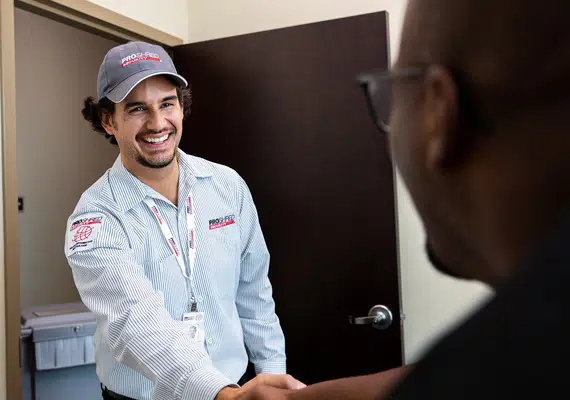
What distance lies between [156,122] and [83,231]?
0.37m

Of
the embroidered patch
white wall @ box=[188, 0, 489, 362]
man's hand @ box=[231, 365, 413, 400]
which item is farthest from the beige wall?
man's hand @ box=[231, 365, 413, 400]

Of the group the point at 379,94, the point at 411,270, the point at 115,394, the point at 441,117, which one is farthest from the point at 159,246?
the point at 441,117

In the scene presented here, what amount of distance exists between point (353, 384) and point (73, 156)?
10.5 feet

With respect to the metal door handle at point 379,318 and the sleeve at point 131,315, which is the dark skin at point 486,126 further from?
the metal door handle at point 379,318

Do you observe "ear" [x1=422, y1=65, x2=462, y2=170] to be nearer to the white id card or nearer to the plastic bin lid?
the white id card

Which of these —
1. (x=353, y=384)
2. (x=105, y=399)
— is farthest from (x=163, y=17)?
(x=353, y=384)

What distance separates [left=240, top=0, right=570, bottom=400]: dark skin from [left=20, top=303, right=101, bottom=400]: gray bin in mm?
2223

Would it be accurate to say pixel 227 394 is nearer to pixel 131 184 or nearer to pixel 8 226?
pixel 131 184

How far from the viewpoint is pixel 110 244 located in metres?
1.56

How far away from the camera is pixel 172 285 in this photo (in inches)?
65.9

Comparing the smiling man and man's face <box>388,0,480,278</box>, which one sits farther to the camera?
the smiling man

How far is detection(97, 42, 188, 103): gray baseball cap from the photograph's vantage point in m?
1.73

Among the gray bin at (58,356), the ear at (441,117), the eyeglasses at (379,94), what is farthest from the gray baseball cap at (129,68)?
the ear at (441,117)

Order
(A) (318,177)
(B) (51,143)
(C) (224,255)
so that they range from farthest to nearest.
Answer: (B) (51,143), (A) (318,177), (C) (224,255)
